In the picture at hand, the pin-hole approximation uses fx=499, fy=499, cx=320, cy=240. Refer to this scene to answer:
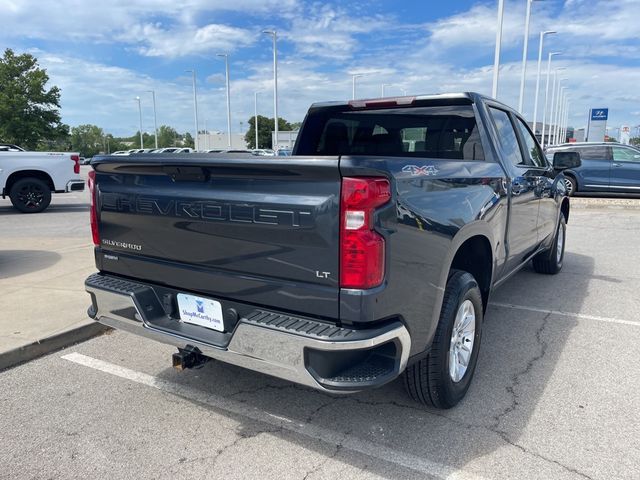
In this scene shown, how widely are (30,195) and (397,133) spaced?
10982mm

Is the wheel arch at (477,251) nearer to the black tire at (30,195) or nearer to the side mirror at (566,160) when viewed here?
the side mirror at (566,160)

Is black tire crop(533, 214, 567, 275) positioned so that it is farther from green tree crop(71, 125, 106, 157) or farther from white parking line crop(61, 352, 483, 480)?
green tree crop(71, 125, 106, 157)

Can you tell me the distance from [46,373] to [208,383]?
3.98 feet

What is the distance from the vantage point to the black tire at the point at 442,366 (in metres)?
2.82

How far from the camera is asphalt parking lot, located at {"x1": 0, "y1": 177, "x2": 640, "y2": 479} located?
2564 millimetres

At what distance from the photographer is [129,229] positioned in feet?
9.94

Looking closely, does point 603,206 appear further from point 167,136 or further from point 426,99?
point 167,136

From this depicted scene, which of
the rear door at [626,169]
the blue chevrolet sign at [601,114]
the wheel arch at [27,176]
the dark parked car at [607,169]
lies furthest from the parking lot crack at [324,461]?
the blue chevrolet sign at [601,114]

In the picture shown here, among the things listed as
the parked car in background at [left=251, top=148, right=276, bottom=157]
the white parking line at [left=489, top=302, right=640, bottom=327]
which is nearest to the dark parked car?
the parked car in background at [left=251, top=148, right=276, bottom=157]

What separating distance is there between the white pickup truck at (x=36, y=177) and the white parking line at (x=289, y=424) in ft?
31.6

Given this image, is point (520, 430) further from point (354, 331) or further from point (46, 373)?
point (46, 373)

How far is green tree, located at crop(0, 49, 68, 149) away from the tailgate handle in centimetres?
3380

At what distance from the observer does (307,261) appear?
7.63 ft

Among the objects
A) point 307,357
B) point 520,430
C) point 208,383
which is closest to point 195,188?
point 307,357
